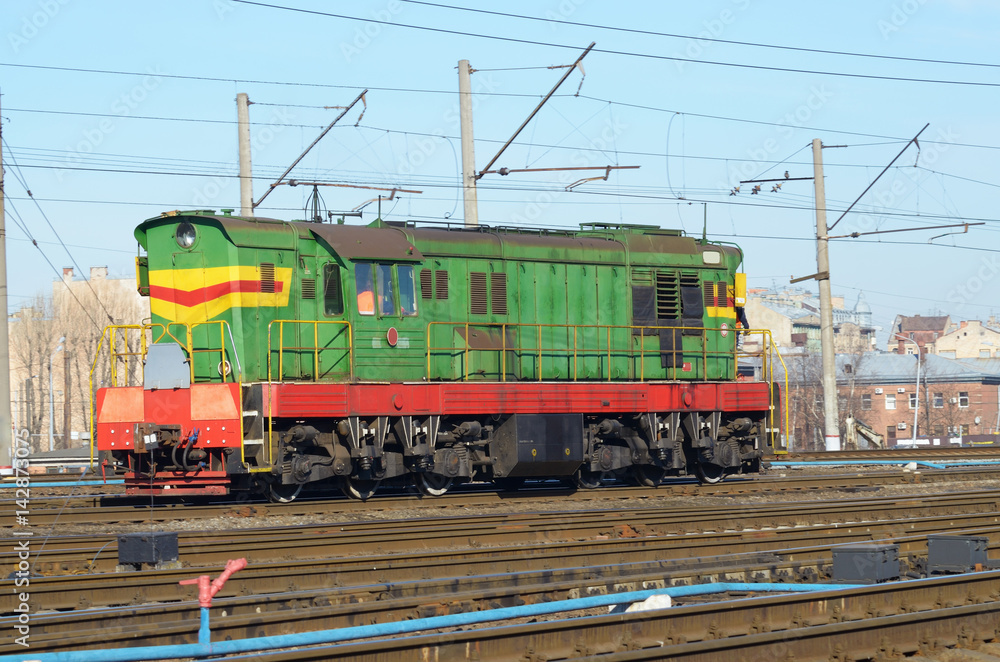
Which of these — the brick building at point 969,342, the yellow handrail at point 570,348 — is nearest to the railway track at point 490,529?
the yellow handrail at point 570,348

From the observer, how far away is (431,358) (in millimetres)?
14930

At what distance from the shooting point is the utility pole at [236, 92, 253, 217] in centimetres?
1913

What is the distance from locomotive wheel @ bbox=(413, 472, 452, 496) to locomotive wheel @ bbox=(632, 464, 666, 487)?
3.36 meters

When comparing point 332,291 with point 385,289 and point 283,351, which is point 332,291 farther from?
point 283,351

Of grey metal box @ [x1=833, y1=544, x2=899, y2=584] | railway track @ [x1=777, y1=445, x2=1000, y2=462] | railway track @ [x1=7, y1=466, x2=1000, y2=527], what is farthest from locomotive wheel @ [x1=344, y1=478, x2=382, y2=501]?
railway track @ [x1=777, y1=445, x2=1000, y2=462]

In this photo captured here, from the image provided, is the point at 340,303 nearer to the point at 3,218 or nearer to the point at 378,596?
the point at 378,596

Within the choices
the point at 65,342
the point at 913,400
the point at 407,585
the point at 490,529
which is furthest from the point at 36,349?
the point at 407,585

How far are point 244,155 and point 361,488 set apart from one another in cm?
789

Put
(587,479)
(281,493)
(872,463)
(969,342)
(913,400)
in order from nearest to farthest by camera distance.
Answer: (281,493)
(587,479)
(872,463)
(913,400)
(969,342)

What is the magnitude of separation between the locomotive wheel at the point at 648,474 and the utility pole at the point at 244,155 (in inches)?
322

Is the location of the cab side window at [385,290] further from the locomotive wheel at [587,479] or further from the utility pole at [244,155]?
the utility pole at [244,155]

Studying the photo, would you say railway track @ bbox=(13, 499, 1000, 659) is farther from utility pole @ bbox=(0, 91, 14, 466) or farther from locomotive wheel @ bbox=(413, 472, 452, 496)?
utility pole @ bbox=(0, 91, 14, 466)

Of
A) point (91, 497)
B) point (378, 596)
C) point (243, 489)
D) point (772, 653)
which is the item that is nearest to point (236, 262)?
point (243, 489)

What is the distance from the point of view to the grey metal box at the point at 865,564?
8398 millimetres
